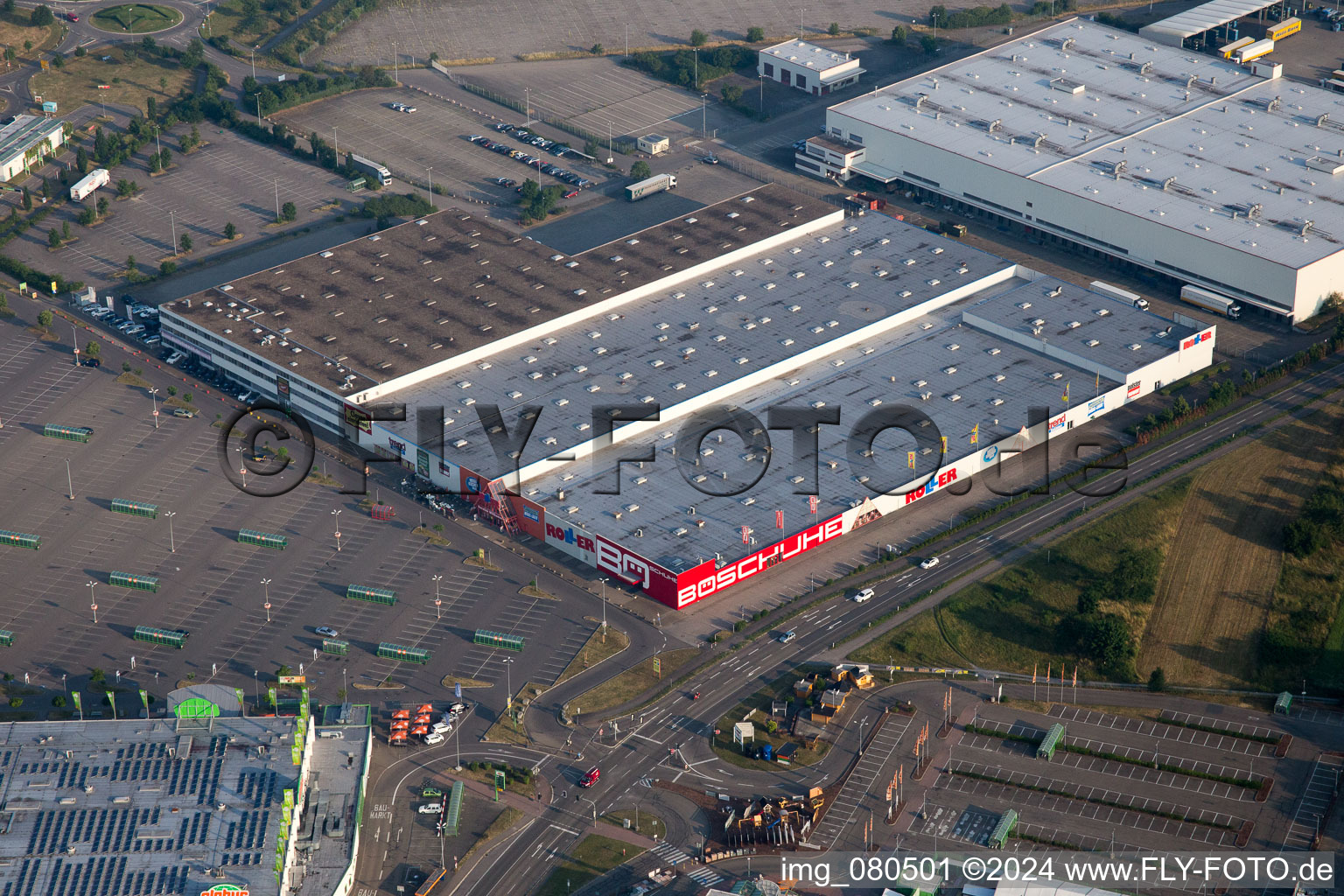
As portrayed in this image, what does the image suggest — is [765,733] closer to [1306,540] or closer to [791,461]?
[791,461]

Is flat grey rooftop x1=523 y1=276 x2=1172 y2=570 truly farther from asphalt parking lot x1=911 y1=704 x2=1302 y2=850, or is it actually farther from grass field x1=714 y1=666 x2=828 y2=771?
asphalt parking lot x1=911 y1=704 x2=1302 y2=850

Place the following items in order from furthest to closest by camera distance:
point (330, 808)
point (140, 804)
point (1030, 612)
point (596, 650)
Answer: point (1030, 612)
point (596, 650)
point (330, 808)
point (140, 804)

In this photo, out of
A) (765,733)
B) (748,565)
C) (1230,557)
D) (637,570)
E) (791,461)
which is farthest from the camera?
(791,461)

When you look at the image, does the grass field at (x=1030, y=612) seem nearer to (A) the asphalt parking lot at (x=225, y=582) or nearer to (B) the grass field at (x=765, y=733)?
(B) the grass field at (x=765, y=733)

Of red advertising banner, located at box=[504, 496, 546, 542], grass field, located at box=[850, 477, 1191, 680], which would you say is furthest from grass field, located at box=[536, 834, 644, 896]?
red advertising banner, located at box=[504, 496, 546, 542]

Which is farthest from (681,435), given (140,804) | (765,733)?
(140,804)
